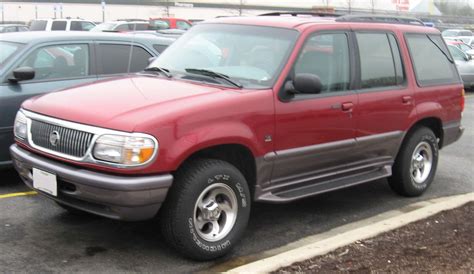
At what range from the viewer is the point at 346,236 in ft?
15.0

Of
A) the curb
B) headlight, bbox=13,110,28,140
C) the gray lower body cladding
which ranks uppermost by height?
headlight, bbox=13,110,28,140

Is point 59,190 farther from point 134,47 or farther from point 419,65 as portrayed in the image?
point 419,65

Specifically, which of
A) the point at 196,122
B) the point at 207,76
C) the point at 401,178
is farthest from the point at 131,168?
the point at 401,178

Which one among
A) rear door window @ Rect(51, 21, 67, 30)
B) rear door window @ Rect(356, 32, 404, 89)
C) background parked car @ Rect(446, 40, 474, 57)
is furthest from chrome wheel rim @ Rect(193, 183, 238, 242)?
rear door window @ Rect(51, 21, 67, 30)

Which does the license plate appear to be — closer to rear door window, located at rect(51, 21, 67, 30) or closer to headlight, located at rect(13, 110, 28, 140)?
headlight, located at rect(13, 110, 28, 140)

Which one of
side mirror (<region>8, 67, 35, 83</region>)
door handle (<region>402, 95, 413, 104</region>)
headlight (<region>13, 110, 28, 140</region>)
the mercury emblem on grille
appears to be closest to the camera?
the mercury emblem on grille

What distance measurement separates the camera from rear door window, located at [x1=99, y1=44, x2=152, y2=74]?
6.74 metres

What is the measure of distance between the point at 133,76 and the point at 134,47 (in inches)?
83.3

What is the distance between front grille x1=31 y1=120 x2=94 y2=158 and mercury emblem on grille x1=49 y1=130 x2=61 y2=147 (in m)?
0.01

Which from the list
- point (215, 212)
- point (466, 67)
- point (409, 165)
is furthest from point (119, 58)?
point (466, 67)

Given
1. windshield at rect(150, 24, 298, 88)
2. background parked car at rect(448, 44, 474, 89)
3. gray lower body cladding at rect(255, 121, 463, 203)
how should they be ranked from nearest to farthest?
1. gray lower body cladding at rect(255, 121, 463, 203)
2. windshield at rect(150, 24, 298, 88)
3. background parked car at rect(448, 44, 474, 89)

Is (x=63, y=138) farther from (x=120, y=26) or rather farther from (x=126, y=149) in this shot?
(x=120, y=26)

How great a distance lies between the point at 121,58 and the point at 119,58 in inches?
1.1

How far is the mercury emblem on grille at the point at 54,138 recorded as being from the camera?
4.08m
